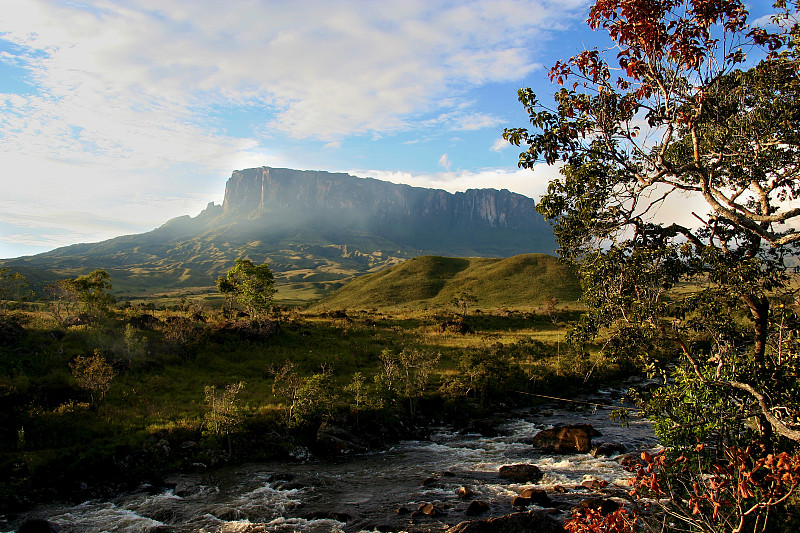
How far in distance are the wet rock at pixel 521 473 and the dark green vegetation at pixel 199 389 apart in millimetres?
8355

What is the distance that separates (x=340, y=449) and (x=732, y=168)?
83.2 ft

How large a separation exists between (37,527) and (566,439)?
90.3 ft

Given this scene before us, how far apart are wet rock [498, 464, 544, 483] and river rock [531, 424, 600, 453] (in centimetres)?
436

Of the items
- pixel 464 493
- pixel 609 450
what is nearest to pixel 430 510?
pixel 464 493

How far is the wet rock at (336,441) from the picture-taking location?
27562mm

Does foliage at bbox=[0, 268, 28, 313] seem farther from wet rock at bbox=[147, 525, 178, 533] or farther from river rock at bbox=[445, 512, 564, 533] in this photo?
river rock at bbox=[445, 512, 564, 533]

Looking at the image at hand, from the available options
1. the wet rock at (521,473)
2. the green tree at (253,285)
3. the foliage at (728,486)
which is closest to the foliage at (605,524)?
the foliage at (728,486)

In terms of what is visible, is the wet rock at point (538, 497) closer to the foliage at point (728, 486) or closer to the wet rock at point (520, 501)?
the wet rock at point (520, 501)

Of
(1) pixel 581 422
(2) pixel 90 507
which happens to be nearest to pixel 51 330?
(2) pixel 90 507

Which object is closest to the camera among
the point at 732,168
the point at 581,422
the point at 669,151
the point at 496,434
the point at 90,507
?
the point at 732,168

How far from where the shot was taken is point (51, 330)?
39250 mm

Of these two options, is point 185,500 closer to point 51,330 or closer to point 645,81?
point 645,81

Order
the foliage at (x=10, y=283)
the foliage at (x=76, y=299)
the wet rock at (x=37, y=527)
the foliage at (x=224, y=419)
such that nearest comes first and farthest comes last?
the wet rock at (x=37, y=527) → the foliage at (x=224, y=419) → the foliage at (x=10, y=283) → the foliage at (x=76, y=299)

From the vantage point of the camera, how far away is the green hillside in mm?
128500
